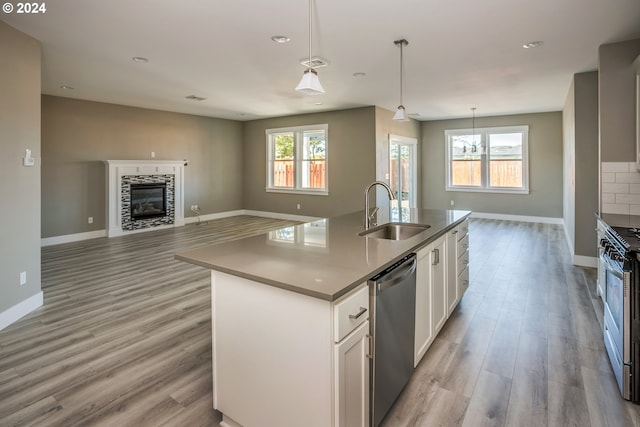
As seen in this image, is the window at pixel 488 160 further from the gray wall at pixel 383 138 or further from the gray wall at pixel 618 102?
the gray wall at pixel 618 102

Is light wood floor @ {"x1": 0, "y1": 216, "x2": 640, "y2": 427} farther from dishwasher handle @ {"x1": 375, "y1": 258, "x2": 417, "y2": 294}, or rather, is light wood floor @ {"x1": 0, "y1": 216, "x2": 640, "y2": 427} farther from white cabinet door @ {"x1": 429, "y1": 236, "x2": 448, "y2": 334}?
dishwasher handle @ {"x1": 375, "y1": 258, "x2": 417, "y2": 294}

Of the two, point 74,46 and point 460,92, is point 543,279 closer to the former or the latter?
point 460,92

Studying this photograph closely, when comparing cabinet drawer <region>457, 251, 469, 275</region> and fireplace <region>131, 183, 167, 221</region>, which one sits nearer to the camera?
cabinet drawer <region>457, 251, 469, 275</region>

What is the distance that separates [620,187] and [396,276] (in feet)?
11.2

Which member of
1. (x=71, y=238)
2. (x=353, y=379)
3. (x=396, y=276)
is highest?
(x=396, y=276)

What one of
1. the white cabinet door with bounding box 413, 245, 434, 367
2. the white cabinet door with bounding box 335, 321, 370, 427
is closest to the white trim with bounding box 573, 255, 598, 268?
the white cabinet door with bounding box 413, 245, 434, 367

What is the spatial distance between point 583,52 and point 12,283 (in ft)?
20.6

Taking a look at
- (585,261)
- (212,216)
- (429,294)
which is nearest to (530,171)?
(585,261)

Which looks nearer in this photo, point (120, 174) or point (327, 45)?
point (327, 45)

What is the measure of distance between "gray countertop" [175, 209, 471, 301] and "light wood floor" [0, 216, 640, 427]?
723 mm

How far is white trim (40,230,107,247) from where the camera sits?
632 centimetres

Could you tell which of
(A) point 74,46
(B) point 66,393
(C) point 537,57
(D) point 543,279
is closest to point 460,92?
(C) point 537,57

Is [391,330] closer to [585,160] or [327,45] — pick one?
[327,45]

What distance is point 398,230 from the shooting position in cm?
298
